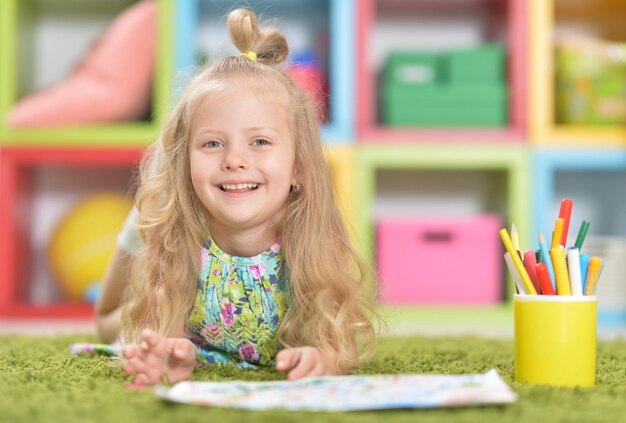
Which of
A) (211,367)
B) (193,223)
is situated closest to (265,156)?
(193,223)

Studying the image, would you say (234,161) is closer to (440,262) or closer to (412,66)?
(440,262)

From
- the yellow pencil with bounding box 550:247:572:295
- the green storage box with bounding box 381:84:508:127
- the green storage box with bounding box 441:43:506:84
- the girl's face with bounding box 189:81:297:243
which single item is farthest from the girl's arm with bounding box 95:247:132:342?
the green storage box with bounding box 441:43:506:84

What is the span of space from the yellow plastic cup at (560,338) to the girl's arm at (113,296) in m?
0.68

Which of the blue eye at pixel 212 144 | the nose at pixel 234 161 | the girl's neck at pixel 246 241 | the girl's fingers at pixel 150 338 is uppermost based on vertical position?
the blue eye at pixel 212 144

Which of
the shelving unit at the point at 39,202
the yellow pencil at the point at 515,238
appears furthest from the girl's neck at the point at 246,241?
the shelving unit at the point at 39,202

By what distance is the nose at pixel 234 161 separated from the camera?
99 centimetres

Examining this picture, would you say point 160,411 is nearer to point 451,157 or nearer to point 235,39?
point 235,39

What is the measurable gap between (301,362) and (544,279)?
268mm

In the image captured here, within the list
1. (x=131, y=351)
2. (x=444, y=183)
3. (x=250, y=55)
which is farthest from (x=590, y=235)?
(x=131, y=351)

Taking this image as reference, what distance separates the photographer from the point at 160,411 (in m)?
0.72

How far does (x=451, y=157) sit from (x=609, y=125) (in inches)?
17.2

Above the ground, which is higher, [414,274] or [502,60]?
[502,60]

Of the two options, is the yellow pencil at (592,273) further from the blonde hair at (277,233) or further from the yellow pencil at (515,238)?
the blonde hair at (277,233)

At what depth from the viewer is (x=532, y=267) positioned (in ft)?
2.99
